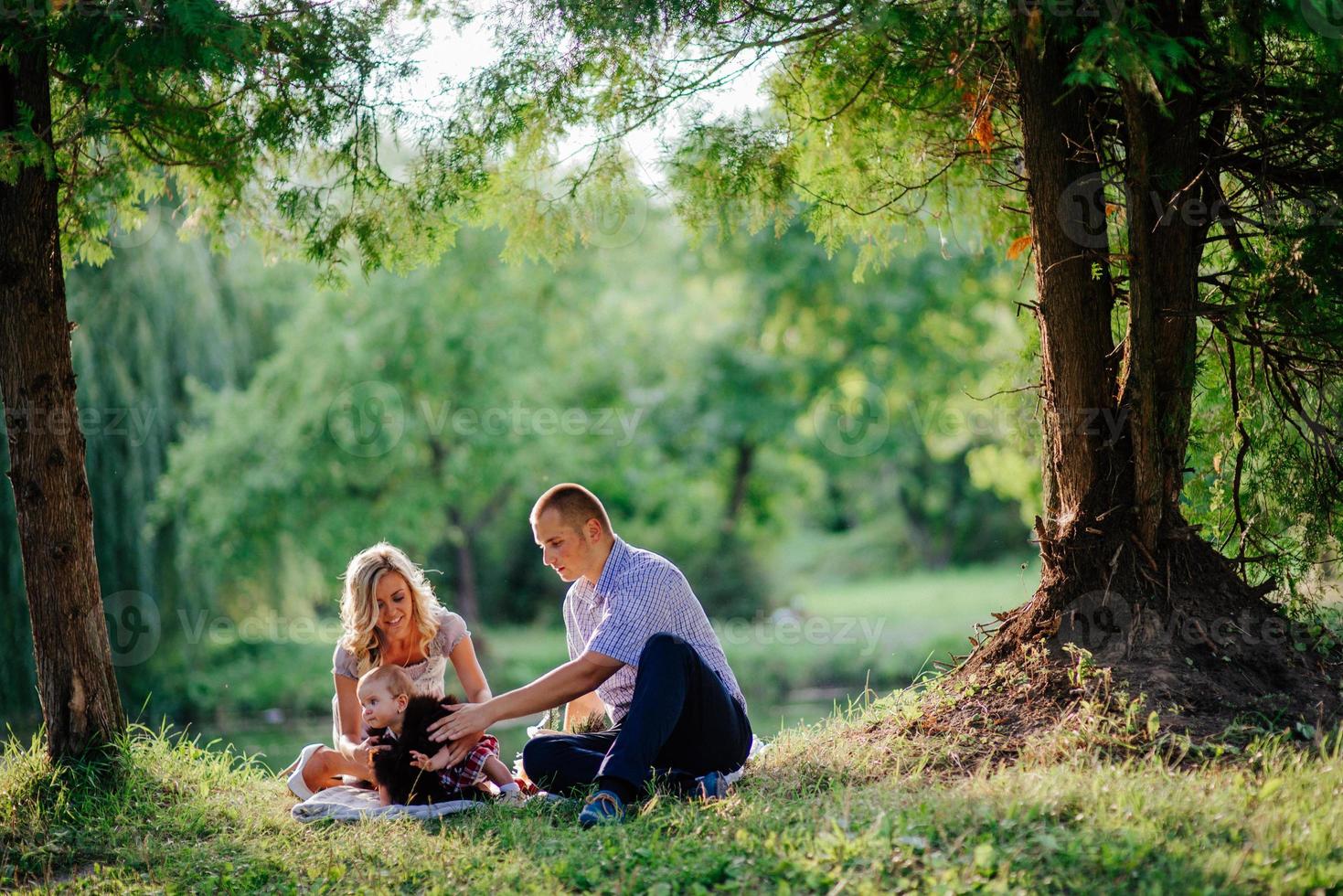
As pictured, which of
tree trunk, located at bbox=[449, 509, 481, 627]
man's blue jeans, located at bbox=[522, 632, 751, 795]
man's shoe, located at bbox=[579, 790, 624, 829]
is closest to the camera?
man's shoe, located at bbox=[579, 790, 624, 829]

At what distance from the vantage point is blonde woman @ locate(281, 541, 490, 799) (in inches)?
209

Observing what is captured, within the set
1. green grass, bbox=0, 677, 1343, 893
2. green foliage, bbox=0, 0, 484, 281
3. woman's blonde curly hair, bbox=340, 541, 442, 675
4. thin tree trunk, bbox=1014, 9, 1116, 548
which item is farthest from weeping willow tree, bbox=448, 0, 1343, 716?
woman's blonde curly hair, bbox=340, 541, 442, 675

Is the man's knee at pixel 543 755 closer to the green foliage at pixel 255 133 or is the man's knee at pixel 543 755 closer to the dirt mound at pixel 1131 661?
the dirt mound at pixel 1131 661

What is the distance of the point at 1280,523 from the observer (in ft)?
18.9

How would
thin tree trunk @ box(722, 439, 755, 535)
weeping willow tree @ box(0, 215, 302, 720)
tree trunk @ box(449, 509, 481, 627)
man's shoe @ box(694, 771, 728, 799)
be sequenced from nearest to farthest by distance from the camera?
man's shoe @ box(694, 771, 728, 799) → weeping willow tree @ box(0, 215, 302, 720) → tree trunk @ box(449, 509, 481, 627) → thin tree trunk @ box(722, 439, 755, 535)

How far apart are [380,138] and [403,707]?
9.93 feet

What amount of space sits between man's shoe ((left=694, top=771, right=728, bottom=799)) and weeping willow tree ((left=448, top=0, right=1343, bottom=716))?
1.53 m

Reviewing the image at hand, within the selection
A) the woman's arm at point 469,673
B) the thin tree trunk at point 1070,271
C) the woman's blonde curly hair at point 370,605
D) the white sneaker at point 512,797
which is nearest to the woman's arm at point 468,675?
the woman's arm at point 469,673

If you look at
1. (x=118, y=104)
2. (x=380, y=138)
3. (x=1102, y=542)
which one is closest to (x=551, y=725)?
(x=1102, y=542)

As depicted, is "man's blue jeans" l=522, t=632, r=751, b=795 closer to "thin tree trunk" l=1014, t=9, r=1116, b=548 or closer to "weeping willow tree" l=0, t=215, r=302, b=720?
"thin tree trunk" l=1014, t=9, r=1116, b=548

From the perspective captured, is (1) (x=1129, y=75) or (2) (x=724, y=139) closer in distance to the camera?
(1) (x=1129, y=75)

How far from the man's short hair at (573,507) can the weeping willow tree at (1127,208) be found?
1996mm

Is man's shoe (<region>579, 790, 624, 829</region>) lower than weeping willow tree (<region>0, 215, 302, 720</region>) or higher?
lower

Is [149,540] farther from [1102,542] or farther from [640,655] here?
[1102,542]
